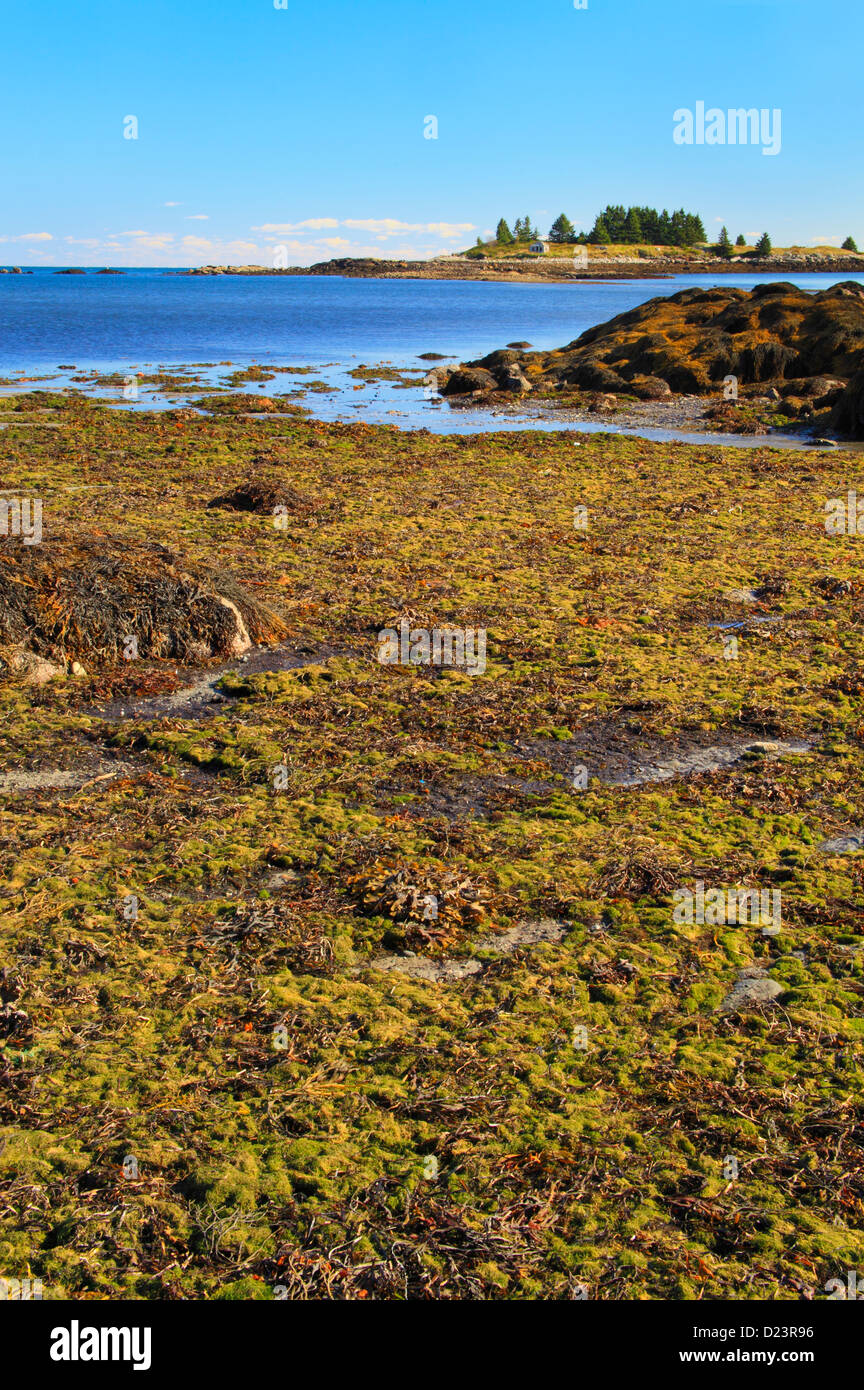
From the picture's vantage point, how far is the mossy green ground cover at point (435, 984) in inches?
136

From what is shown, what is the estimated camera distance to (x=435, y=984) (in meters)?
4.94

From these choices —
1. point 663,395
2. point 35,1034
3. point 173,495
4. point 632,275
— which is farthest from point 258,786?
point 632,275

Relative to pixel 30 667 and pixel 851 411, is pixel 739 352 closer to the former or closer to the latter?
pixel 851 411

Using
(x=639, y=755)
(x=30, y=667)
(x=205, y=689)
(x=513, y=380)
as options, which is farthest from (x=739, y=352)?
(x=30, y=667)

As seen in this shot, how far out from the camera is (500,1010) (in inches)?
185

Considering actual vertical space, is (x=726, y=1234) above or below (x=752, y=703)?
below

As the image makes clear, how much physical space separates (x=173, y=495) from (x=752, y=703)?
11465 millimetres

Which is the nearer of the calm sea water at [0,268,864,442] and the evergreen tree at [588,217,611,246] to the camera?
the calm sea water at [0,268,864,442]

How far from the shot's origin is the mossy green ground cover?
3.46 meters
